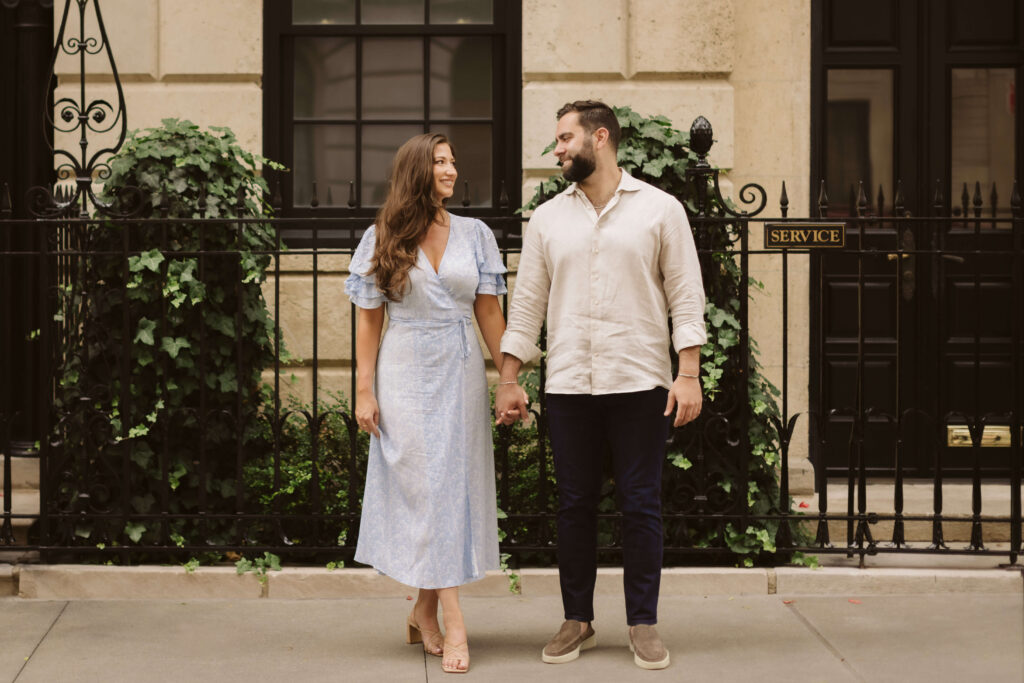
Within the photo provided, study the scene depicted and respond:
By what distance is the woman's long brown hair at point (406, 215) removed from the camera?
520 cm

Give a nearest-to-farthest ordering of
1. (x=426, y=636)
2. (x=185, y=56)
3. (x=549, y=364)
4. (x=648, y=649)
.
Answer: (x=648, y=649) < (x=549, y=364) < (x=426, y=636) < (x=185, y=56)

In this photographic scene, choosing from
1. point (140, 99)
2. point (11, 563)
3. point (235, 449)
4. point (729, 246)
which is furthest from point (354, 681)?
point (140, 99)

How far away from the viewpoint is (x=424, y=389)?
5.27 m

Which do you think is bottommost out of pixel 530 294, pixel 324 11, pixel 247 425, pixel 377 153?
pixel 247 425

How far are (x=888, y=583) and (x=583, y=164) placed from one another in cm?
267

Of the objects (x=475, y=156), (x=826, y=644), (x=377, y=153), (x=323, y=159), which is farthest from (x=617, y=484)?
(x=323, y=159)

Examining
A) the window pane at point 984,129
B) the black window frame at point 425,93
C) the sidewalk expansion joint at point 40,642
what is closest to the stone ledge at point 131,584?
the sidewalk expansion joint at point 40,642

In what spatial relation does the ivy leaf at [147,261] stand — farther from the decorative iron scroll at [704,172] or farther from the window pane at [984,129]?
the window pane at [984,129]

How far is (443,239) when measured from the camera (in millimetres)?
5340

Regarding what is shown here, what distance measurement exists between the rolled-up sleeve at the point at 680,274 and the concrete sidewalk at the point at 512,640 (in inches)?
53.9

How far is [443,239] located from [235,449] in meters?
2.01

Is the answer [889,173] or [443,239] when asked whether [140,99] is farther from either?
[889,173]

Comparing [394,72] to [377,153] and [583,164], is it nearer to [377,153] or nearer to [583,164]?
[377,153]

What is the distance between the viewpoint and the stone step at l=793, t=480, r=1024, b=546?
23.8ft
